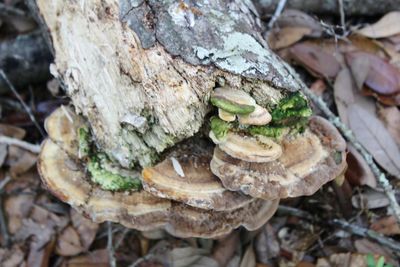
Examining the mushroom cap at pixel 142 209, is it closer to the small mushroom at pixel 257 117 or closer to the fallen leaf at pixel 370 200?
the small mushroom at pixel 257 117

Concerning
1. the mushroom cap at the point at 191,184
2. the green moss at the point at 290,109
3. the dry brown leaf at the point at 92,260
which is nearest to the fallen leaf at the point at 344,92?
the green moss at the point at 290,109

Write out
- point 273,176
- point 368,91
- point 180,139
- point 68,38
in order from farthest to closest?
point 368,91, point 68,38, point 180,139, point 273,176

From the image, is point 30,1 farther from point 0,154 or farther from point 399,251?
point 399,251

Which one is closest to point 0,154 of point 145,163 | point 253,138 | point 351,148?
point 145,163

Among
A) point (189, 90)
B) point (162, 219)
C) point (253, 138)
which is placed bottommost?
point (162, 219)

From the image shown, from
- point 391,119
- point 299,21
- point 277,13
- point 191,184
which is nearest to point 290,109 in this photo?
point 191,184

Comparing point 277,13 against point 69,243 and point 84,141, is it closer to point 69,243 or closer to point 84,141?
point 84,141
